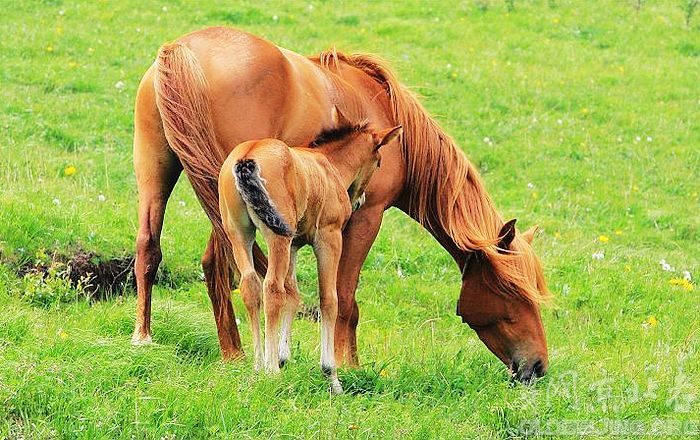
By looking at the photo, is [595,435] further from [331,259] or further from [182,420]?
[182,420]

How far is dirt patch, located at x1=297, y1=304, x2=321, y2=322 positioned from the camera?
25.7 ft

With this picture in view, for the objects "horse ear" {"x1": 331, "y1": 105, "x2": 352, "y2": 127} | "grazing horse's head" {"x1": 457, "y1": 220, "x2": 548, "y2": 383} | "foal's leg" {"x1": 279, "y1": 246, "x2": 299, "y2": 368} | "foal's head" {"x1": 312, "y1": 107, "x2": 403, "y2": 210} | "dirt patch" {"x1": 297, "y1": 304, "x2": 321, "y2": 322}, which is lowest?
"dirt patch" {"x1": 297, "y1": 304, "x2": 321, "y2": 322}

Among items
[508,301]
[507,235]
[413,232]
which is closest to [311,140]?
[507,235]

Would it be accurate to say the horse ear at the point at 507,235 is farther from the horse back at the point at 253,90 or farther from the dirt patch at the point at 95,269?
the dirt patch at the point at 95,269

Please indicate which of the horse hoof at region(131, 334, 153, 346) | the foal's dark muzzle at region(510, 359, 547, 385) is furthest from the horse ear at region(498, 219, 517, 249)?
the horse hoof at region(131, 334, 153, 346)

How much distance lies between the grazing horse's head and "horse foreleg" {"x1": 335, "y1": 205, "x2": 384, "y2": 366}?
816 millimetres

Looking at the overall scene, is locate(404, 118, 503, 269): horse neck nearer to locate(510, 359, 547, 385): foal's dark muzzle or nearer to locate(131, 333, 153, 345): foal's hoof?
locate(510, 359, 547, 385): foal's dark muzzle

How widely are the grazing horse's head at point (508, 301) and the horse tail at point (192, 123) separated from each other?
1.82 m

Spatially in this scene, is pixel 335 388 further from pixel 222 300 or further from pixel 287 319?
pixel 222 300

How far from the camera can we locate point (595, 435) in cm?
503

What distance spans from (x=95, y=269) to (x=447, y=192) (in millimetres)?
2847

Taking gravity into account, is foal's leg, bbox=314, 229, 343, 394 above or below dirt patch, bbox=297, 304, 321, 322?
above

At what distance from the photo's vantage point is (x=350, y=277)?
6.27 metres

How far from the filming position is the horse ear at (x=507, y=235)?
6.39m
